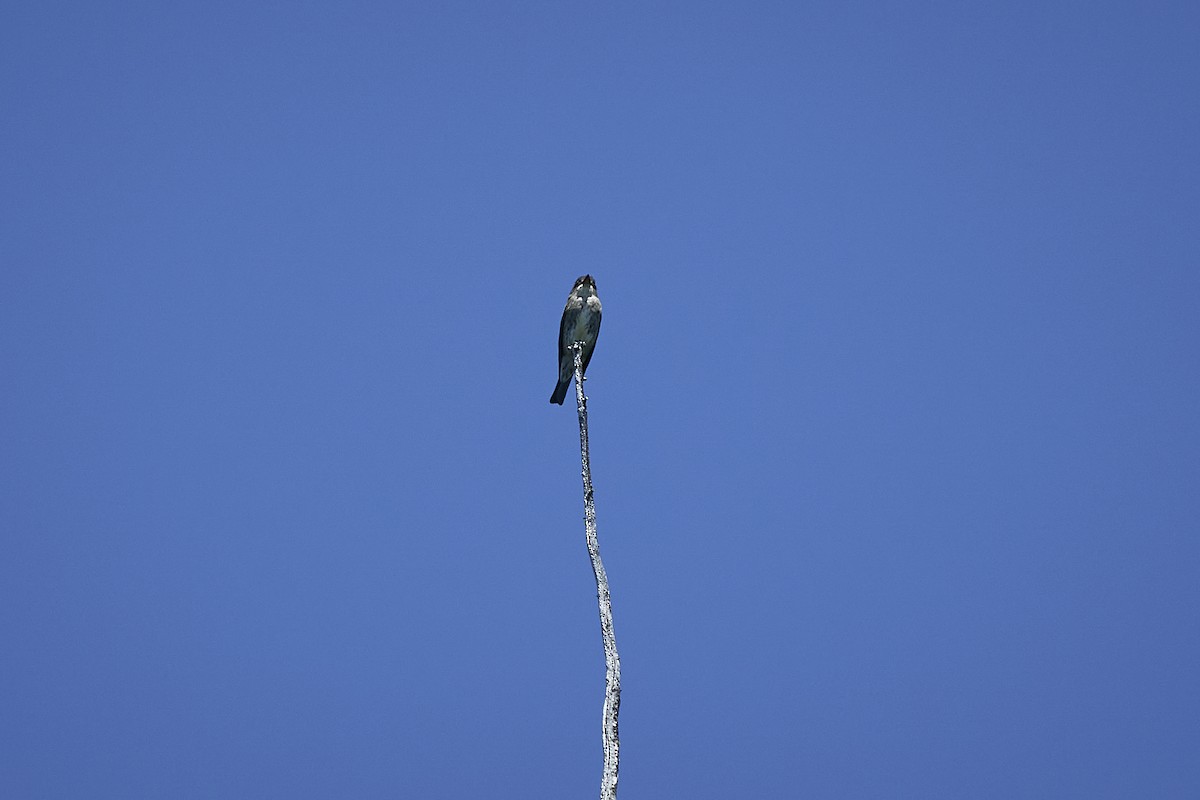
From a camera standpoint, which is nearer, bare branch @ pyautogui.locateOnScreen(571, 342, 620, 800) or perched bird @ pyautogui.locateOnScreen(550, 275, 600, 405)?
bare branch @ pyautogui.locateOnScreen(571, 342, 620, 800)

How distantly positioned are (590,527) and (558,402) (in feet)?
12.2

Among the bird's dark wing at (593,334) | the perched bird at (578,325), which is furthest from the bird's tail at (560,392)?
the bird's dark wing at (593,334)

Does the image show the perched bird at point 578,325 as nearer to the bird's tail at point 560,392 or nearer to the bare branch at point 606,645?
the bird's tail at point 560,392

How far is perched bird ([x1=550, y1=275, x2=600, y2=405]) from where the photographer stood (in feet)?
45.1

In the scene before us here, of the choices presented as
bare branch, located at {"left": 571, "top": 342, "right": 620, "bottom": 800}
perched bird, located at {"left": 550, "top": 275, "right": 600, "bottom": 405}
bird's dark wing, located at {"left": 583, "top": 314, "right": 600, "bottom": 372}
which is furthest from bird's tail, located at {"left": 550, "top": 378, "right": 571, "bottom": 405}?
bare branch, located at {"left": 571, "top": 342, "right": 620, "bottom": 800}

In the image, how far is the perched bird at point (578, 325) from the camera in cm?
1376

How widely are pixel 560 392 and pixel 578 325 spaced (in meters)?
0.93

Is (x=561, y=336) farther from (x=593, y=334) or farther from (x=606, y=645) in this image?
(x=606, y=645)

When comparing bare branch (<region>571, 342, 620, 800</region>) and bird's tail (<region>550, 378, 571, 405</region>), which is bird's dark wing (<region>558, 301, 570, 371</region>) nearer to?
bird's tail (<region>550, 378, 571, 405</region>)

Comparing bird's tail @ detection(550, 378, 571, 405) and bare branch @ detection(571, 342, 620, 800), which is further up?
bird's tail @ detection(550, 378, 571, 405)

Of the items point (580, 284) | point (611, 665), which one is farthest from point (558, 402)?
point (611, 665)

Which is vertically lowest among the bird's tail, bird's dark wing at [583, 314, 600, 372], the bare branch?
the bare branch

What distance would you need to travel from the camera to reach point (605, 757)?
9797 millimetres

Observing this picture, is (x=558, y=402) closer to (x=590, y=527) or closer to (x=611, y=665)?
(x=590, y=527)
